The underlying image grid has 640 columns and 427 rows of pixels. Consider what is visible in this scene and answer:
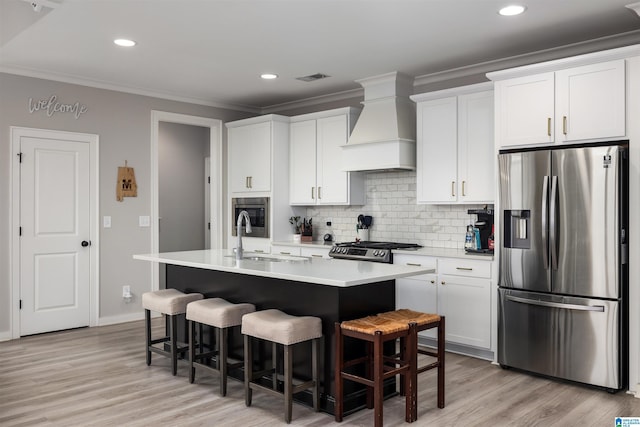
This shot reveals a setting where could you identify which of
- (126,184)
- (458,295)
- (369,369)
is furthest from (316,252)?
(369,369)

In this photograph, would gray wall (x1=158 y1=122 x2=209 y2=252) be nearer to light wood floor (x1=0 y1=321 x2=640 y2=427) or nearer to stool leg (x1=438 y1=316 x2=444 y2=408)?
light wood floor (x1=0 y1=321 x2=640 y2=427)

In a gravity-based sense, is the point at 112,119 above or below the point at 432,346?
above

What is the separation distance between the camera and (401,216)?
18.8 feet

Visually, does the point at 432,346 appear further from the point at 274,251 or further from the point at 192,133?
the point at 192,133

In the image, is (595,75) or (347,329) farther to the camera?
(595,75)

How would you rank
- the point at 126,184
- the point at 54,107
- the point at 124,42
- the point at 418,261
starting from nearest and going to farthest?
the point at 124,42 → the point at 418,261 → the point at 54,107 → the point at 126,184

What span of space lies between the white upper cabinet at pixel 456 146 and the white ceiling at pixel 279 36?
368 millimetres

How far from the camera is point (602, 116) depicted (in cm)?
375

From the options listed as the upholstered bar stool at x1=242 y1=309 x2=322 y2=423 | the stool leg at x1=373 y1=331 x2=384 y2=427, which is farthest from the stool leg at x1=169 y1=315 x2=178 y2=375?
the stool leg at x1=373 y1=331 x2=384 y2=427

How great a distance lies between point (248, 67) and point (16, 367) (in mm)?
3248

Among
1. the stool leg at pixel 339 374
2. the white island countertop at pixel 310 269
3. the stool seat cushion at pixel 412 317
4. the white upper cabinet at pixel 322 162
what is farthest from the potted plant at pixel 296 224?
the stool leg at pixel 339 374

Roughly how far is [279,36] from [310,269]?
191 centimetres

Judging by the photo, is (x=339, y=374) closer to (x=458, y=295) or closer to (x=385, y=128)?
(x=458, y=295)

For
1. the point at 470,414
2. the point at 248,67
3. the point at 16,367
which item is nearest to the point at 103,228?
the point at 16,367
